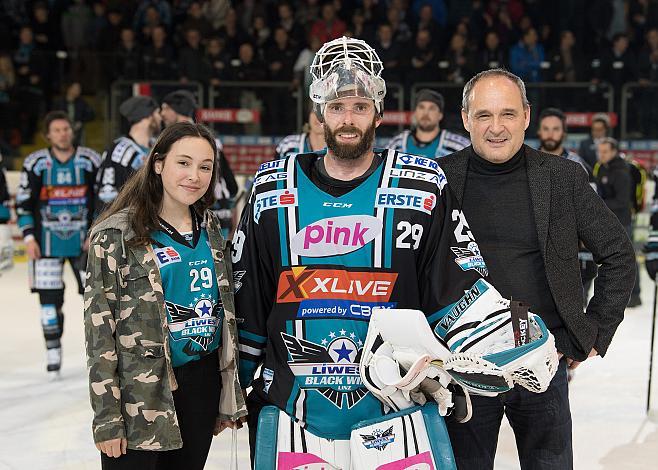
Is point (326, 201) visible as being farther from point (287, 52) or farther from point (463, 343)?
point (287, 52)

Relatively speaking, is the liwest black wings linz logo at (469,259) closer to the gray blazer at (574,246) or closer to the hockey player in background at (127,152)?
the gray blazer at (574,246)

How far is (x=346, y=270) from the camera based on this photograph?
2744 mm

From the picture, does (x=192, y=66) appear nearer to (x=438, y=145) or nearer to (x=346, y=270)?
(x=438, y=145)

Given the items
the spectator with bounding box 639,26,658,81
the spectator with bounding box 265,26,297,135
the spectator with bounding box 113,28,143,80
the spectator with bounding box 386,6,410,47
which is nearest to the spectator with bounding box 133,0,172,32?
the spectator with bounding box 113,28,143,80

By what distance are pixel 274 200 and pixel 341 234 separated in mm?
220

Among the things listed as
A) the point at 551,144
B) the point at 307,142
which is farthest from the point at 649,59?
the point at 307,142

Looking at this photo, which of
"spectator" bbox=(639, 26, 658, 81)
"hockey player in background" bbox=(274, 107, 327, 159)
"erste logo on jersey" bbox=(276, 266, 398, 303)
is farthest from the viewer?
"spectator" bbox=(639, 26, 658, 81)

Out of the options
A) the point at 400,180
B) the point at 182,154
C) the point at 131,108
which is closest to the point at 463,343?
the point at 400,180

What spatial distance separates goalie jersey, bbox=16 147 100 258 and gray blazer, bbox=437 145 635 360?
13.6 feet

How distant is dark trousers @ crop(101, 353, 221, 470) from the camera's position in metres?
3.17

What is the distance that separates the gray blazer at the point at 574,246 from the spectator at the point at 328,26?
11.2m

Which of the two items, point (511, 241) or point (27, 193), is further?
point (27, 193)

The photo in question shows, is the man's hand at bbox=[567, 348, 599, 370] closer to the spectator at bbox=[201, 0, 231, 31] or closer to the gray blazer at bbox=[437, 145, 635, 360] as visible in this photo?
the gray blazer at bbox=[437, 145, 635, 360]

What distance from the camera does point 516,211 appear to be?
→ 3180mm
